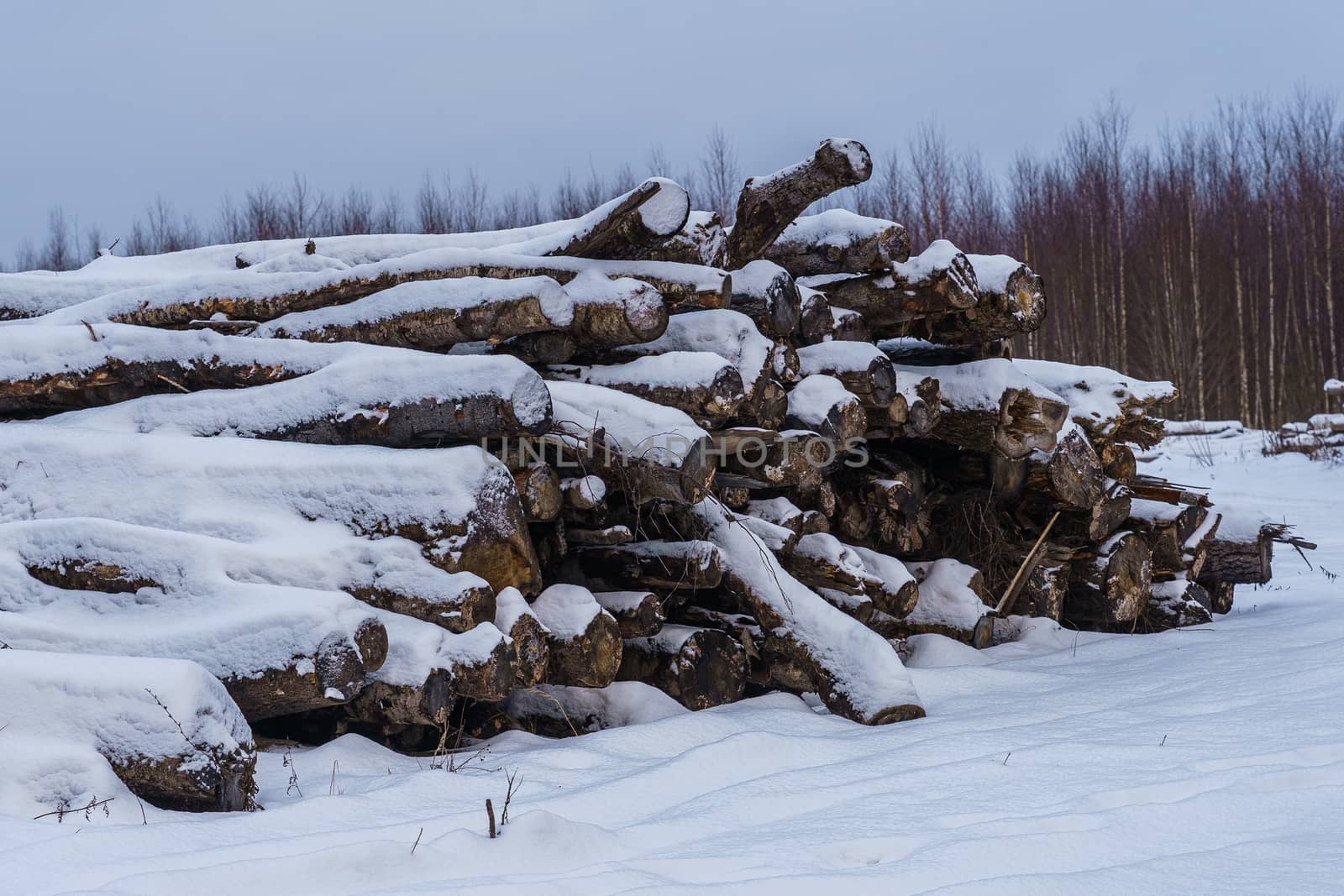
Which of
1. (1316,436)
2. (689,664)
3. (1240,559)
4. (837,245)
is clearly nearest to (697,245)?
(837,245)

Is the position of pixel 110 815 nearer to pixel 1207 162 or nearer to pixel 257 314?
pixel 257 314

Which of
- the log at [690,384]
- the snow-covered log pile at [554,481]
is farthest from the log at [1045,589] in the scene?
the log at [690,384]

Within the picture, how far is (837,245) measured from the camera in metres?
5.91

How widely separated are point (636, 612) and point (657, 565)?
338 millimetres

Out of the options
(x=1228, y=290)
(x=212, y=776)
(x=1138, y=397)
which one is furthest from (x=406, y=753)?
(x=1228, y=290)

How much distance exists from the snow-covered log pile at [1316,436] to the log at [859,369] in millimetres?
12325

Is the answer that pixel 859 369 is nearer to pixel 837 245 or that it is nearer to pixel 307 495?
pixel 837 245

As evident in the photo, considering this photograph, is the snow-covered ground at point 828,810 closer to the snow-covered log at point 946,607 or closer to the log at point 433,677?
the log at point 433,677

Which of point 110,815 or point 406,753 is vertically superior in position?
point 110,815

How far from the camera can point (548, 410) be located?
4.09 meters

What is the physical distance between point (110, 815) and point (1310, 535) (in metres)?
10.4

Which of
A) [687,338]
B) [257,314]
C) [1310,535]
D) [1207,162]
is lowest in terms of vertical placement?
[1310,535]

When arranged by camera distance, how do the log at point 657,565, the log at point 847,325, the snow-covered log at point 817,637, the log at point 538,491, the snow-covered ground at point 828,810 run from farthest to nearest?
the log at point 847,325 → the log at point 657,565 → the snow-covered log at point 817,637 → the log at point 538,491 → the snow-covered ground at point 828,810

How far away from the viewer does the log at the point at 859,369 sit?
218 inches
